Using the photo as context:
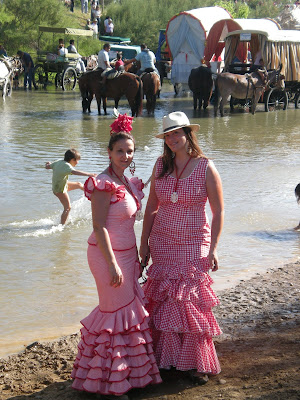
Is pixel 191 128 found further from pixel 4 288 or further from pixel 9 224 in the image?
pixel 9 224

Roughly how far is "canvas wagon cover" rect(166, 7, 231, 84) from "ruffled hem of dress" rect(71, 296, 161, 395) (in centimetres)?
2241

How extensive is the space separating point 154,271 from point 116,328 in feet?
1.43

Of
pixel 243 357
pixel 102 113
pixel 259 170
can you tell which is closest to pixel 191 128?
pixel 243 357

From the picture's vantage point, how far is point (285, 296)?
5102mm

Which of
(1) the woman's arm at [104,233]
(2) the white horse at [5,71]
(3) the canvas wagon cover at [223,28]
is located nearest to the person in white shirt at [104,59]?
(2) the white horse at [5,71]

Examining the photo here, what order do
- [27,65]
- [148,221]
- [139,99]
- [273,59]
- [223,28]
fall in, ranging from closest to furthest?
[148,221], [139,99], [273,59], [223,28], [27,65]

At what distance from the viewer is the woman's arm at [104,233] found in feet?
11.2

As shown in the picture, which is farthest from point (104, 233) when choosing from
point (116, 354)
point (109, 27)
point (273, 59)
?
point (109, 27)

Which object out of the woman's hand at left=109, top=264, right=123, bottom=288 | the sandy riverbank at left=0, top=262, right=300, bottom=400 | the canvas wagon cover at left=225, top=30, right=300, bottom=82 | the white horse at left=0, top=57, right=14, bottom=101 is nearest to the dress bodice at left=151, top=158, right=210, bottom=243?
the woman's hand at left=109, top=264, right=123, bottom=288

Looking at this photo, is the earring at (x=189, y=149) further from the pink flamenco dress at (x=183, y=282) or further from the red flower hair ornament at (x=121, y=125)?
the red flower hair ornament at (x=121, y=125)

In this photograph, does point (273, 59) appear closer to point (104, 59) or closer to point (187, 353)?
point (104, 59)

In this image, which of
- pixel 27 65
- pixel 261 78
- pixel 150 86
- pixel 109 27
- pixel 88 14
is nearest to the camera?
pixel 150 86

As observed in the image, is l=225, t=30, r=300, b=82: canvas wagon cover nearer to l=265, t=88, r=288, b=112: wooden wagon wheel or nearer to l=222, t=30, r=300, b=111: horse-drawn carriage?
l=222, t=30, r=300, b=111: horse-drawn carriage

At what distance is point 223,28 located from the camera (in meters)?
24.1
